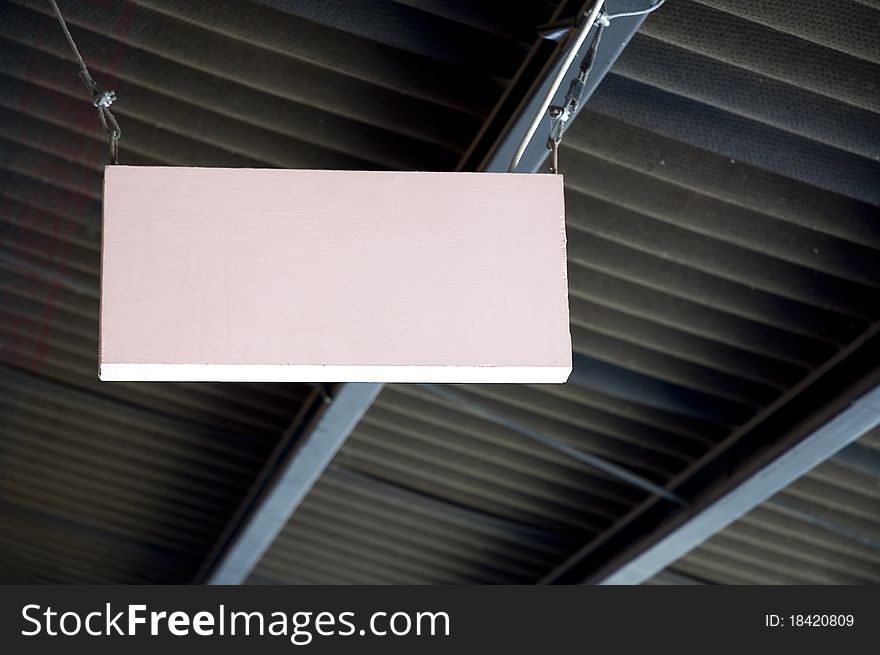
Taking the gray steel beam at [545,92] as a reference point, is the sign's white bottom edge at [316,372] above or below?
below

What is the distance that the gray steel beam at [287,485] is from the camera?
6.69 m

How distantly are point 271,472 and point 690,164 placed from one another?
3.83 m

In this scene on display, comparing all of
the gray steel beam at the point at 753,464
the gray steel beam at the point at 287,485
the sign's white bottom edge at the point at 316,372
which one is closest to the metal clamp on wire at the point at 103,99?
the sign's white bottom edge at the point at 316,372

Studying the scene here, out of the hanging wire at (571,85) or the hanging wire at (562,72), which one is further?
the hanging wire at (562,72)

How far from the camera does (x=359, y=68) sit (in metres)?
5.32

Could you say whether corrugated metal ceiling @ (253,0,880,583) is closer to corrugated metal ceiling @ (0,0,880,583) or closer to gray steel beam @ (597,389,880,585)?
corrugated metal ceiling @ (0,0,880,583)

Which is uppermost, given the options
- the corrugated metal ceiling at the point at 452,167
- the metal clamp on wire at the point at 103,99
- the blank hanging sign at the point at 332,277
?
the corrugated metal ceiling at the point at 452,167

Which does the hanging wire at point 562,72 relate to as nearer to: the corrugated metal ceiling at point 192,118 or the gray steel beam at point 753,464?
the corrugated metal ceiling at point 192,118

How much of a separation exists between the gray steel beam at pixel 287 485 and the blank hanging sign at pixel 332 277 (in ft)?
10.5

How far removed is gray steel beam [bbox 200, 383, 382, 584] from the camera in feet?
21.9

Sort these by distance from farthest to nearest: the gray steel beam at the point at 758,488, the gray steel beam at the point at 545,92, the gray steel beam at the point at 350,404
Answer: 1. the gray steel beam at the point at 758,488
2. the gray steel beam at the point at 350,404
3. the gray steel beam at the point at 545,92

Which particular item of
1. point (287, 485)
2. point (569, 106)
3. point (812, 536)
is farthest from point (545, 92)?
point (812, 536)

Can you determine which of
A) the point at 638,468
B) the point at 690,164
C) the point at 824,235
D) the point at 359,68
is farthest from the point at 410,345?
the point at 638,468

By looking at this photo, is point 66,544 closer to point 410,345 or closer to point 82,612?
point 82,612
